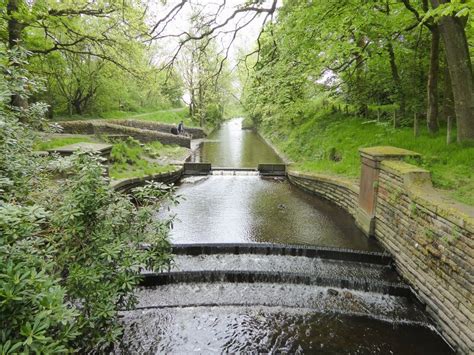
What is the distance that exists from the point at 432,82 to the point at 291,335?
7813 millimetres

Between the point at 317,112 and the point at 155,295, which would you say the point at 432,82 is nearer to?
the point at 155,295

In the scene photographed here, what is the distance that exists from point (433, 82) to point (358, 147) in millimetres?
3484

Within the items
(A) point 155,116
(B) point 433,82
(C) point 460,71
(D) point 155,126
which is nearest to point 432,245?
(C) point 460,71

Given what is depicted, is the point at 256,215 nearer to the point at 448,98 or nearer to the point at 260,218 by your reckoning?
the point at 260,218

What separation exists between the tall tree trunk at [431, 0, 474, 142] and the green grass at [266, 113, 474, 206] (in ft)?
1.80

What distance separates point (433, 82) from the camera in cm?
798

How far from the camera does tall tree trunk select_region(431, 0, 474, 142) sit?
6.26 m

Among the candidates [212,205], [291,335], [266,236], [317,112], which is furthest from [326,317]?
[317,112]

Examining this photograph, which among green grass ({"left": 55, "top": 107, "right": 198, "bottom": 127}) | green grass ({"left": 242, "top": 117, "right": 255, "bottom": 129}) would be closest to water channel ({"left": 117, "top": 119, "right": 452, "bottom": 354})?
green grass ({"left": 55, "top": 107, "right": 198, "bottom": 127})

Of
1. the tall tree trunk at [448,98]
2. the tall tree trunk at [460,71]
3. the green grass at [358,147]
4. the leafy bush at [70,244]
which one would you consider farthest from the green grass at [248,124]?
the leafy bush at [70,244]

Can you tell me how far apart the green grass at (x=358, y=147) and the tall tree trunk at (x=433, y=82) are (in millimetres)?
391

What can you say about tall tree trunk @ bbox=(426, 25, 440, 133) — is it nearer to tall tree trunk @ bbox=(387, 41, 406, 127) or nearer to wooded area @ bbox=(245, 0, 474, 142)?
wooded area @ bbox=(245, 0, 474, 142)

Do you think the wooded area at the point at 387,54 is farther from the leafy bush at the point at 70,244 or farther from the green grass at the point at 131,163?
the leafy bush at the point at 70,244

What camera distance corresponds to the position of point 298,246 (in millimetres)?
6176
